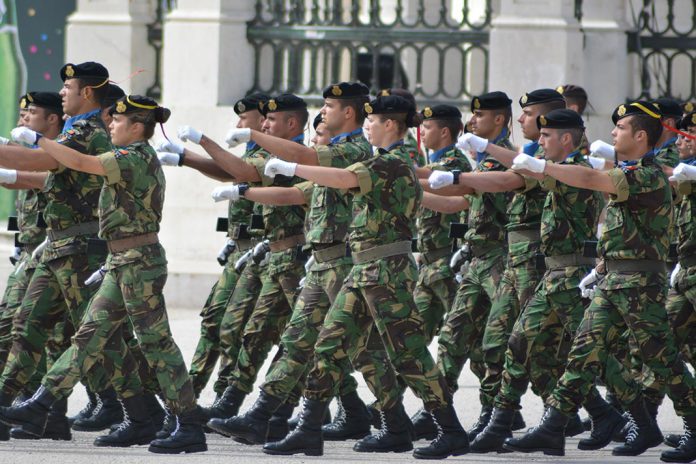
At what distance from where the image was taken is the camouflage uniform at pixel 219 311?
9.86m

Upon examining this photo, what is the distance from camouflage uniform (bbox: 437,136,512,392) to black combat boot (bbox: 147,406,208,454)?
1.55m

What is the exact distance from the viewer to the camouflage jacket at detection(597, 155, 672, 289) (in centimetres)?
846

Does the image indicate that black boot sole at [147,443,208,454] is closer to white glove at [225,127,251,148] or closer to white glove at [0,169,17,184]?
white glove at [225,127,251,148]

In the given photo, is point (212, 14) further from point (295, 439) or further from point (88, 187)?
point (295, 439)

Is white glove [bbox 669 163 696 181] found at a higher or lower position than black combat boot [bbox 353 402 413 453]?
higher

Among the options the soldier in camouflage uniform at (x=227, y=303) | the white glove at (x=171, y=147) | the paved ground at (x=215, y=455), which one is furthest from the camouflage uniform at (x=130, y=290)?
the soldier in camouflage uniform at (x=227, y=303)

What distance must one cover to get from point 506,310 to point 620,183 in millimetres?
1207

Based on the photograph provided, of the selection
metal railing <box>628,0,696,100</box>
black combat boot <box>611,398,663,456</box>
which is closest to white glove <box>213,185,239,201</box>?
black combat boot <box>611,398,663,456</box>

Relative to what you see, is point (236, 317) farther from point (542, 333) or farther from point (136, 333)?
point (542, 333)

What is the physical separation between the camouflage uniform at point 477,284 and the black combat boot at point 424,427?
0.24 meters

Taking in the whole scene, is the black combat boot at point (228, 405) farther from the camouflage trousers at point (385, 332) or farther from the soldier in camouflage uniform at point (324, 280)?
the camouflage trousers at point (385, 332)

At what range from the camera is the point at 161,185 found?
8820mm

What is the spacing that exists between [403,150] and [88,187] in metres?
1.84

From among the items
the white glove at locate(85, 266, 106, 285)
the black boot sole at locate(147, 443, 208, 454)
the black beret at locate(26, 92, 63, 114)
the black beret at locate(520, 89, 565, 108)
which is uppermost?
the black beret at locate(520, 89, 565, 108)
